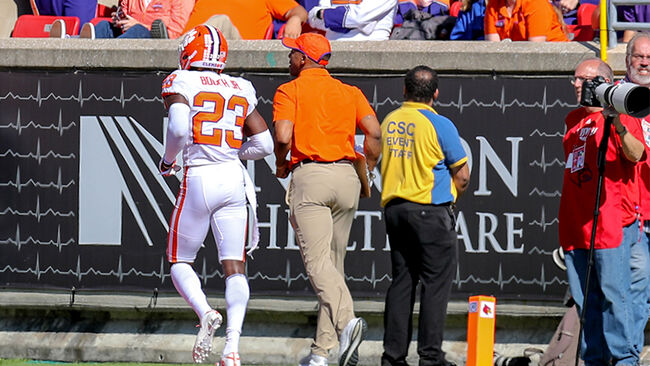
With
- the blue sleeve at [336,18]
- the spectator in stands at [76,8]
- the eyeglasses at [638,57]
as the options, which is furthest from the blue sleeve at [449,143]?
the spectator in stands at [76,8]

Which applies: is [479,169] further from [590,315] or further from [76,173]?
[76,173]

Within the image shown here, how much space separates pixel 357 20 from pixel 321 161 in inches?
107

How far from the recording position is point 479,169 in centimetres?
866

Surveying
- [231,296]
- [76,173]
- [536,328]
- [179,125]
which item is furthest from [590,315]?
[76,173]

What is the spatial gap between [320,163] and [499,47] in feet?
6.67

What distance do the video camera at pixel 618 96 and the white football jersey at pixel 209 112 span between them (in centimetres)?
202

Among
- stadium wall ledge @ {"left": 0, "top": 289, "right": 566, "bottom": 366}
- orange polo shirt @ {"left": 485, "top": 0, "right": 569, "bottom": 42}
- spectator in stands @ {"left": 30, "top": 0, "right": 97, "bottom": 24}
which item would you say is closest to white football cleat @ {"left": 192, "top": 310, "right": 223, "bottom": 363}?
stadium wall ledge @ {"left": 0, "top": 289, "right": 566, "bottom": 366}

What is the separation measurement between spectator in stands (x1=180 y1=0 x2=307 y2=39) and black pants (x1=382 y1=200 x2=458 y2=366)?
331 centimetres

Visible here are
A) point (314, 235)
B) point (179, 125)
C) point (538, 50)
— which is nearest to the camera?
point (179, 125)

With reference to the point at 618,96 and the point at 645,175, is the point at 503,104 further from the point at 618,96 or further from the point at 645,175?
the point at 618,96

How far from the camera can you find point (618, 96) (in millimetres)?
6477

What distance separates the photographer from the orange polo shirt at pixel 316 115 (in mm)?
7414

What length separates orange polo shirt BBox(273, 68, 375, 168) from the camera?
24.3ft

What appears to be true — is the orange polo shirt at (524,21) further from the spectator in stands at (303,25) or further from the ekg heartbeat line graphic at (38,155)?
the ekg heartbeat line graphic at (38,155)
